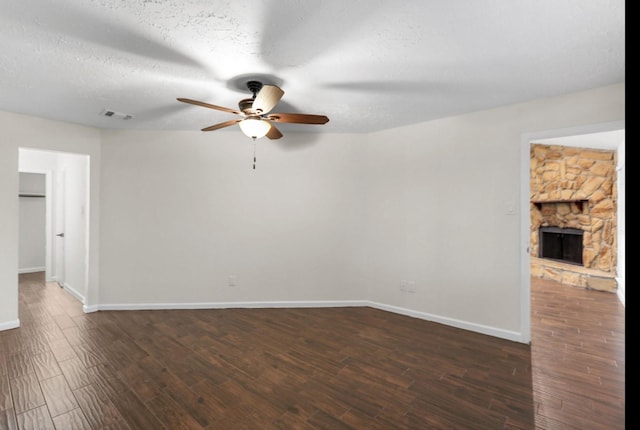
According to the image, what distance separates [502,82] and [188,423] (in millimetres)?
3359

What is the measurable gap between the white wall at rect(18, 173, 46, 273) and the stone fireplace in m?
9.96

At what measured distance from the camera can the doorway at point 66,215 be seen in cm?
423

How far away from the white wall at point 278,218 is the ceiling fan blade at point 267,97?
5.78 feet

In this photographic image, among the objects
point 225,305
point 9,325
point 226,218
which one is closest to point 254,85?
point 226,218

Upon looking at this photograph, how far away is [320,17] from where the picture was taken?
5.66 feet

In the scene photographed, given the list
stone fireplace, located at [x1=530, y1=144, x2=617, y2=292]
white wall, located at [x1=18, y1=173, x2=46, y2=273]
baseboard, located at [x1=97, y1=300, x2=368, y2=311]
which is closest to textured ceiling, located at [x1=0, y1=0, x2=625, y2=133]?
baseboard, located at [x1=97, y1=300, x2=368, y2=311]

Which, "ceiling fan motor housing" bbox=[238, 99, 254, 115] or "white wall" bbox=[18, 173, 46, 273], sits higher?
"ceiling fan motor housing" bbox=[238, 99, 254, 115]

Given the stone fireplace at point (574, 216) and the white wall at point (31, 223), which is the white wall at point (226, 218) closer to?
the white wall at point (31, 223)

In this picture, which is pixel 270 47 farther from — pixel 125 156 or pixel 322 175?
pixel 125 156

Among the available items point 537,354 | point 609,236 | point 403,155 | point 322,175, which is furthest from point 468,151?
point 609,236

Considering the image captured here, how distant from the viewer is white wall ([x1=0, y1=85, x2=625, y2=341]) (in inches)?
144

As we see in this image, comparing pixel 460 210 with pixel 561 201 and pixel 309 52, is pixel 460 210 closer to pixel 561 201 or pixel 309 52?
pixel 309 52

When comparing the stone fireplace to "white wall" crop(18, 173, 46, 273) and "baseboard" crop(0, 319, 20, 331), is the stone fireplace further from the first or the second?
"white wall" crop(18, 173, 46, 273)

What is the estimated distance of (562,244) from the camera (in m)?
5.80
